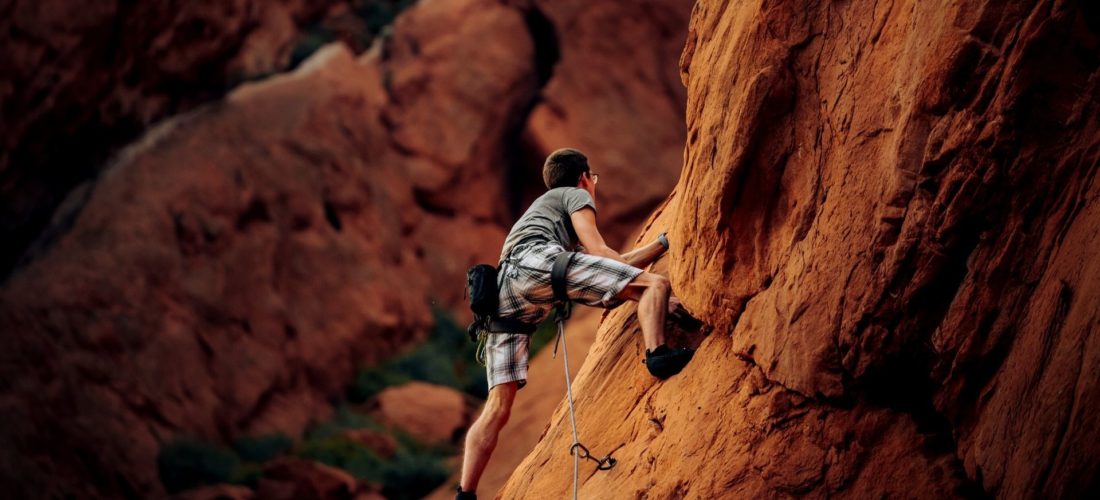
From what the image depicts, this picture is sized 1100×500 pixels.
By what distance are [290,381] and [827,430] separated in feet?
38.9

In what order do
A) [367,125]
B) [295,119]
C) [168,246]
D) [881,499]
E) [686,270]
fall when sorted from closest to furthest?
1. [881,499]
2. [686,270]
3. [168,246]
4. [295,119]
5. [367,125]

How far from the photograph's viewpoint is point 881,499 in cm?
521

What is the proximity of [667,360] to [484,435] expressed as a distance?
123cm

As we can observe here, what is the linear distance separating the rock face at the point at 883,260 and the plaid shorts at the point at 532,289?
442mm

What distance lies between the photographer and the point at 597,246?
6.66 meters

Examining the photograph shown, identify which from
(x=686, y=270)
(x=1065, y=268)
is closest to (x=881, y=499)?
(x=1065, y=268)

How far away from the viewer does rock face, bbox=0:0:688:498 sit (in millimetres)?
13797

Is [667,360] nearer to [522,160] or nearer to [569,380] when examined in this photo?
[569,380]

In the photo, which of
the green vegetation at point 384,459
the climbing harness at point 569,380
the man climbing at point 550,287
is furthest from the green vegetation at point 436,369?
the climbing harness at point 569,380

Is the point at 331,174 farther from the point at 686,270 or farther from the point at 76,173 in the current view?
the point at 686,270

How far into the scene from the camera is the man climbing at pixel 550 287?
638 cm

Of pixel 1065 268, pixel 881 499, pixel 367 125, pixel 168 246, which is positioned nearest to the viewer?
pixel 1065 268

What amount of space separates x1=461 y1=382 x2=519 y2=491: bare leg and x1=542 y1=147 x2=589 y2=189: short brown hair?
133 centimetres

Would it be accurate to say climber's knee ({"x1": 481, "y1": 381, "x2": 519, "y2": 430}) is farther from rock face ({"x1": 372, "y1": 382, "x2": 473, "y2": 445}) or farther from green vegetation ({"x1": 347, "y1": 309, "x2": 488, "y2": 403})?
green vegetation ({"x1": 347, "y1": 309, "x2": 488, "y2": 403})
